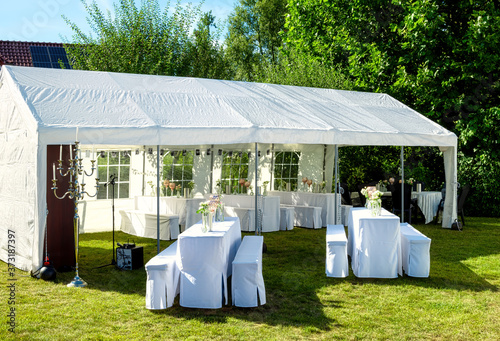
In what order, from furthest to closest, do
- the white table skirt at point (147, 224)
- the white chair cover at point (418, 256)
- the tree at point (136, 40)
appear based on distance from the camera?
the tree at point (136, 40) → the white table skirt at point (147, 224) → the white chair cover at point (418, 256)

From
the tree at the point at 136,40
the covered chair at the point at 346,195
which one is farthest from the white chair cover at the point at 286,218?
the tree at the point at 136,40

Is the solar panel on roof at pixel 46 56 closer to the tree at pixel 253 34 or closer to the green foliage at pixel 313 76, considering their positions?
the tree at pixel 253 34

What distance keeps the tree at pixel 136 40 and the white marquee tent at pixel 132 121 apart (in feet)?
28.6

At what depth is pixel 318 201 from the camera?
36.1ft

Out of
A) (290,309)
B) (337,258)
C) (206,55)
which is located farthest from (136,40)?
(290,309)

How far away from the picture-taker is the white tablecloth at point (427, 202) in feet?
36.8

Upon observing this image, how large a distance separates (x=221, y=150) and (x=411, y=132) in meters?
4.33

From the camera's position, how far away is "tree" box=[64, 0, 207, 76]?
56.0 ft

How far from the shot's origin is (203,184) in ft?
37.3

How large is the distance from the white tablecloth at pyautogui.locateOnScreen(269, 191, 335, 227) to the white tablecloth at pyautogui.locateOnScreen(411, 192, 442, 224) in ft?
6.53

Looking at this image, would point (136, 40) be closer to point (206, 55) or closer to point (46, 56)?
point (206, 55)

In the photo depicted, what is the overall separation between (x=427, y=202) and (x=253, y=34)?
16.7 metres

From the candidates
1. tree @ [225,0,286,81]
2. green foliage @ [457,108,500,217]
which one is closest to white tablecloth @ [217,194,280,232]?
green foliage @ [457,108,500,217]

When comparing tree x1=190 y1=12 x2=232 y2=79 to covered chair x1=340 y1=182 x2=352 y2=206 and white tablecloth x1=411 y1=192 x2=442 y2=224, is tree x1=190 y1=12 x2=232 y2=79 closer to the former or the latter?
covered chair x1=340 y1=182 x2=352 y2=206
